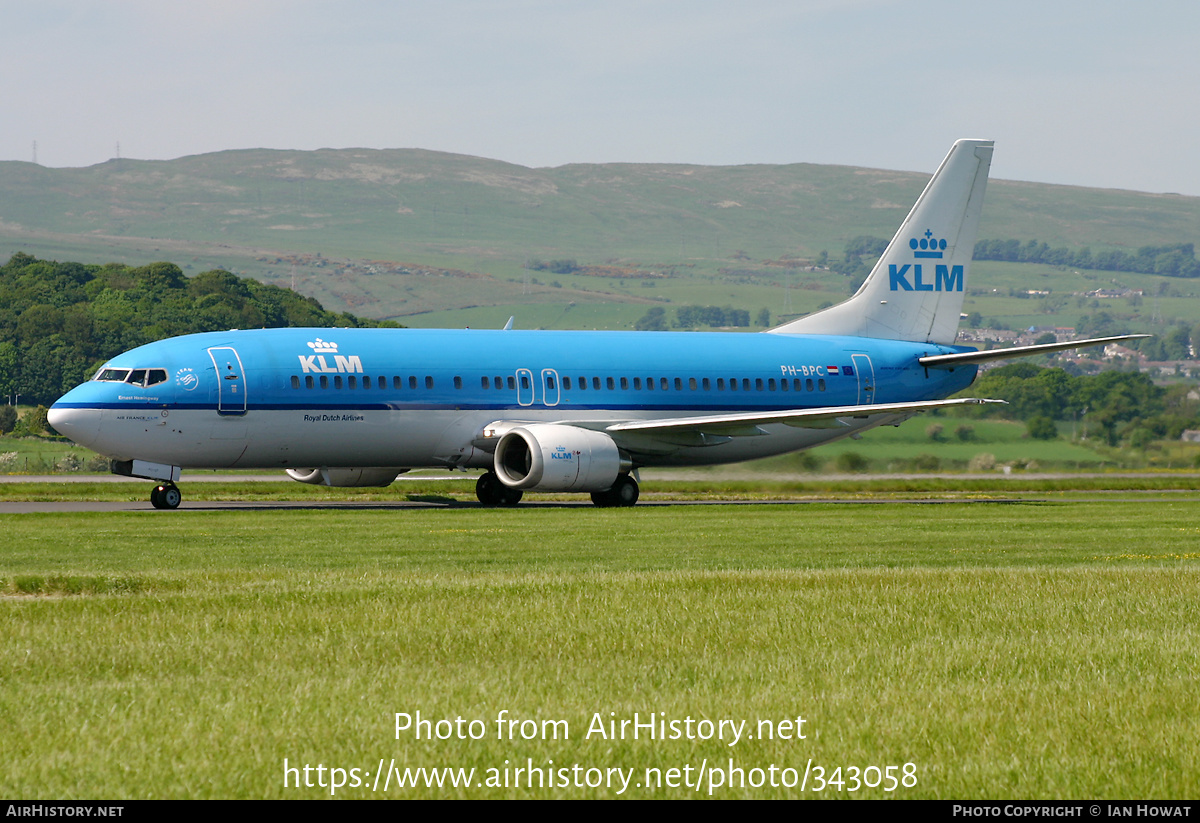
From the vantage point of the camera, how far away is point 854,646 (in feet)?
38.7

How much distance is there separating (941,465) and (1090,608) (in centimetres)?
3680

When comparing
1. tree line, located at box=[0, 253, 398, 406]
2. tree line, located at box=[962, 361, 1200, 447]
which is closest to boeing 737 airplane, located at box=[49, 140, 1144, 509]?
tree line, located at box=[962, 361, 1200, 447]

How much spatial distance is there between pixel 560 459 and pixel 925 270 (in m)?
16.1

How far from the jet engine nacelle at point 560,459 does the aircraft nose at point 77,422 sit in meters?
9.34

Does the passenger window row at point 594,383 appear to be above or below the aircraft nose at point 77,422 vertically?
above

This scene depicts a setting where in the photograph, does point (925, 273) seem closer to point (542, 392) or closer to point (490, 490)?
point (542, 392)

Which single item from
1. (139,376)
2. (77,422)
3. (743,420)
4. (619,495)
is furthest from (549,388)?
(77,422)

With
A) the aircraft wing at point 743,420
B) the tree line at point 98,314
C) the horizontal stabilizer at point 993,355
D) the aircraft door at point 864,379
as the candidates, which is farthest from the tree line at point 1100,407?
the tree line at point 98,314

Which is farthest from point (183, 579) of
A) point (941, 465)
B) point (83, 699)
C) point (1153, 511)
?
point (941, 465)

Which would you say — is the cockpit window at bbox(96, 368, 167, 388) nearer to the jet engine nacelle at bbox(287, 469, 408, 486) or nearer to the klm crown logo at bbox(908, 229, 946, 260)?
the jet engine nacelle at bbox(287, 469, 408, 486)

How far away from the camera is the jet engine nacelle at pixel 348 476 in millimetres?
39375

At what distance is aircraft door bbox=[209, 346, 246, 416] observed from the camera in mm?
34219

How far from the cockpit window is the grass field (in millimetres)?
13429

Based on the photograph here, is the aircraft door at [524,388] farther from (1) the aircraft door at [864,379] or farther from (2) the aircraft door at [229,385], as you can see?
(1) the aircraft door at [864,379]
